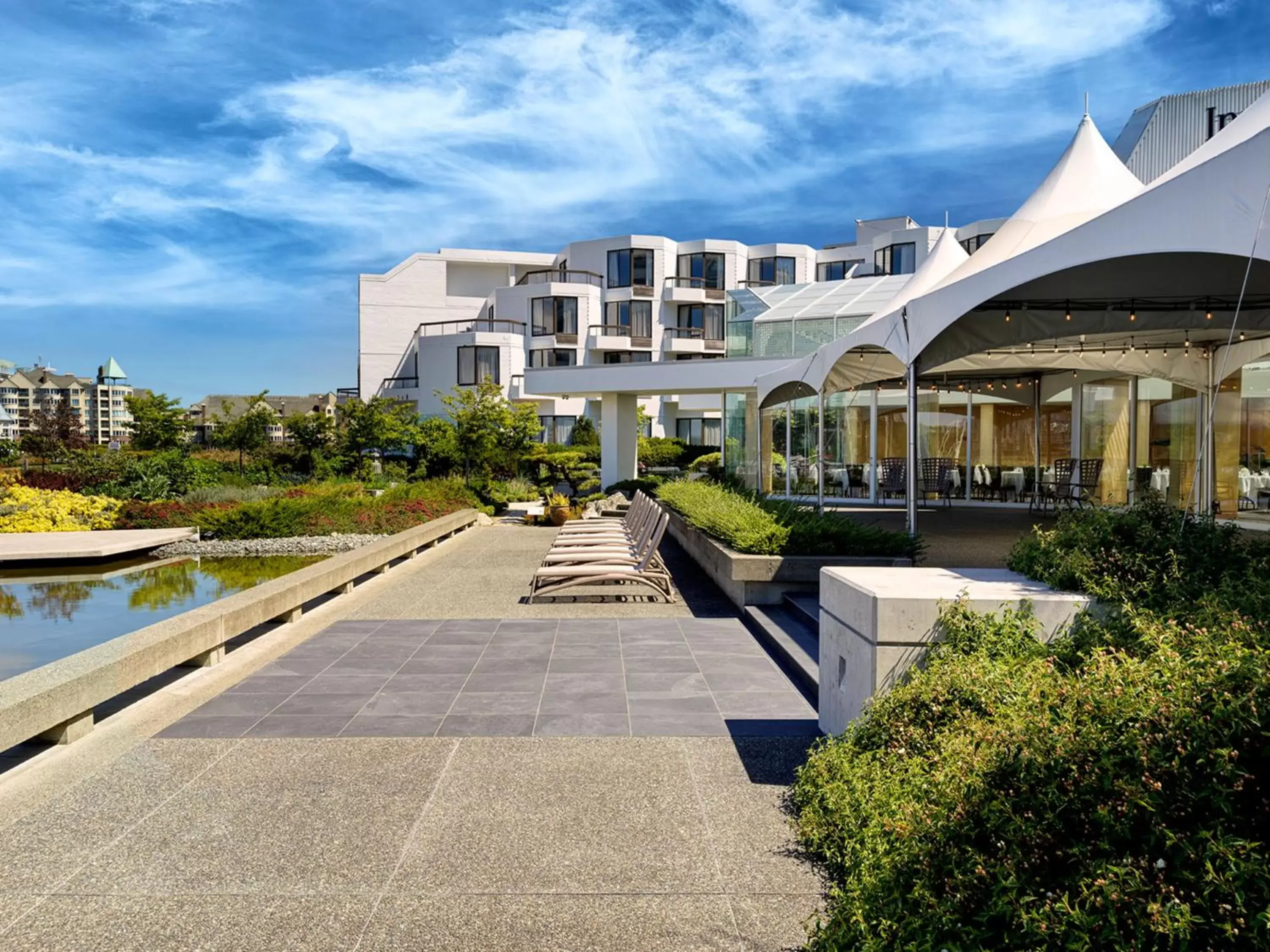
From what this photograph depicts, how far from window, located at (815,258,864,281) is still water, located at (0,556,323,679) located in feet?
147

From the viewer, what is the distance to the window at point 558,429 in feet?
152

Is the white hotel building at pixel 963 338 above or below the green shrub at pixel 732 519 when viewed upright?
above

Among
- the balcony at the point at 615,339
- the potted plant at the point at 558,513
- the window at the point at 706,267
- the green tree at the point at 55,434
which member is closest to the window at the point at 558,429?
the balcony at the point at 615,339

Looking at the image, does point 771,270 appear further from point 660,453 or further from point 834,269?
point 660,453

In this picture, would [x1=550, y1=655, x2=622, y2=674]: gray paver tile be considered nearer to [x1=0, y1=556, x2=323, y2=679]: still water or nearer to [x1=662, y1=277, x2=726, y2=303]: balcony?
[x1=0, y1=556, x2=323, y2=679]: still water

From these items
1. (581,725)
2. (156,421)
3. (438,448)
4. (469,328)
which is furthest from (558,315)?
(581,725)

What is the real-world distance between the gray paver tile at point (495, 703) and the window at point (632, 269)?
46.6 m

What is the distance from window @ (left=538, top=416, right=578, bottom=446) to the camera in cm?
4625

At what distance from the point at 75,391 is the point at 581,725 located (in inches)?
6227

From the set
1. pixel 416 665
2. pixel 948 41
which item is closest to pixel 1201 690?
pixel 416 665

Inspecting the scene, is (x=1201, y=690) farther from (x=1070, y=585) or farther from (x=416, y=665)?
(x=416, y=665)

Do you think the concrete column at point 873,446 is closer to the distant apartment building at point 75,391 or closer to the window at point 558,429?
the window at point 558,429

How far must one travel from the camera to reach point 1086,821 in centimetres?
250

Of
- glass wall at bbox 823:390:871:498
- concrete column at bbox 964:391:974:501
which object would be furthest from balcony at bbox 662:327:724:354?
concrete column at bbox 964:391:974:501
